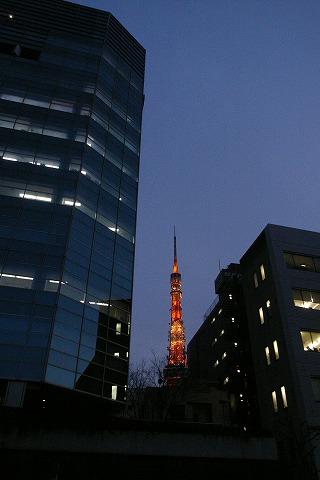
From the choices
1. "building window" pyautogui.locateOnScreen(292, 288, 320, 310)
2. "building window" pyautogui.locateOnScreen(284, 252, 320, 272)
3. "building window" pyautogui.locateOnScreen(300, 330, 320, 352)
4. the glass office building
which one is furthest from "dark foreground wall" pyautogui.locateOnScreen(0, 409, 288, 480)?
"building window" pyautogui.locateOnScreen(284, 252, 320, 272)

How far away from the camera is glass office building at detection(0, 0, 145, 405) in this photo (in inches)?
987

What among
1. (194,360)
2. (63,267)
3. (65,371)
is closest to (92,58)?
(63,267)

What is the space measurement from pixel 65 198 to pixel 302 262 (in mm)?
20054

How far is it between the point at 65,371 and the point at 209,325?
3668 cm

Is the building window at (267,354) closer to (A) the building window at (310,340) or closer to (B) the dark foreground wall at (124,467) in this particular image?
(A) the building window at (310,340)

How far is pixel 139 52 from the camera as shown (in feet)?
165

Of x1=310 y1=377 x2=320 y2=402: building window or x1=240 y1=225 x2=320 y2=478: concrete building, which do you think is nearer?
x1=240 y1=225 x2=320 y2=478: concrete building

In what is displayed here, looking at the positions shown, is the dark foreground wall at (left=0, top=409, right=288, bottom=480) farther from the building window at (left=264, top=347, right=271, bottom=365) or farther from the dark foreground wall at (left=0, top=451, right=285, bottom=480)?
the building window at (left=264, top=347, right=271, bottom=365)

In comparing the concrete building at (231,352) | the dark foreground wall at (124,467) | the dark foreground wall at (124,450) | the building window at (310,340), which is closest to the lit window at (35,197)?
the dark foreground wall at (124,450)

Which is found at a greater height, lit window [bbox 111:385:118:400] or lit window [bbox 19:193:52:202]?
lit window [bbox 19:193:52:202]

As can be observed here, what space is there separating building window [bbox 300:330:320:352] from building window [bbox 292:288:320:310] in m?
2.11

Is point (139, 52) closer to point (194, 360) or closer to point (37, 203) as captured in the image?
point (37, 203)

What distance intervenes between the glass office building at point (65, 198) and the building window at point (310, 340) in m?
12.9

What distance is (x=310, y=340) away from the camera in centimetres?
2880
